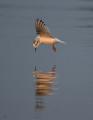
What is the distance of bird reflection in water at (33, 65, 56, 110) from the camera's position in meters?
6.88

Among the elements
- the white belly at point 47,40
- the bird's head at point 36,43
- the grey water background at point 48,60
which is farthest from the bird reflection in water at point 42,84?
the bird's head at point 36,43

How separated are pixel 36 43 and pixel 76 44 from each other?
963mm

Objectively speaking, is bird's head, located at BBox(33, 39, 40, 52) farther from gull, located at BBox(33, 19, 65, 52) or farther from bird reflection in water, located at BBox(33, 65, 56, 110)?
bird reflection in water, located at BBox(33, 65, 56, 110)

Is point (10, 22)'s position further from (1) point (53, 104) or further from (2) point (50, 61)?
(1) point (53, 104)

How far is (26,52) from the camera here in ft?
30.6

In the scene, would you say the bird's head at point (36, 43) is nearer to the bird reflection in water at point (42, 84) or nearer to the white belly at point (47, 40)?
the white belly at point (47, 40)

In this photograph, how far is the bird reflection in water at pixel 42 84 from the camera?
6882 mm

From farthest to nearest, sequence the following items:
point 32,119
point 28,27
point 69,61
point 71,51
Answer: point 28,27 → point 71,51 → point 69,61 → point 32,119

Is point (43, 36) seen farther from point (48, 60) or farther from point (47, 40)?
point (48, 60)

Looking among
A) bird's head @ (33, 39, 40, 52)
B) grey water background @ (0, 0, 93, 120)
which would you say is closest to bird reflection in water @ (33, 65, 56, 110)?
grey water background @ (0, 0, 93, 120)

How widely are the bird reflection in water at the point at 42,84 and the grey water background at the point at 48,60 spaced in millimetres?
58

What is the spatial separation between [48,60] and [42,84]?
4.30ft

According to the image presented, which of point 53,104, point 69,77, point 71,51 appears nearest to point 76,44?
point 71,51

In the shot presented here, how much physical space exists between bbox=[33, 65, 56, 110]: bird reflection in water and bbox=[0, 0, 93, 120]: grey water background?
6cm
